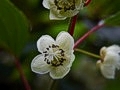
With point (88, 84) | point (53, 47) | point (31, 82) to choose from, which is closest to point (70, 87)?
point (31, 82)

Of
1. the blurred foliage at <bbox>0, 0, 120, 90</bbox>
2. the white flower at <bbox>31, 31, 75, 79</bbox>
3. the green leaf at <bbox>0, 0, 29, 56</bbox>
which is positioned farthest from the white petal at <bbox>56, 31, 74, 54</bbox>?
the blurred foliage at <bbox>0, 0, 120, 90</bbox>

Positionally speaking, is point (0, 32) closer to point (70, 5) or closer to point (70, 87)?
point (70, 5)

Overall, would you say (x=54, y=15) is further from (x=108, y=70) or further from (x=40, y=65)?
(x=108, y=70)

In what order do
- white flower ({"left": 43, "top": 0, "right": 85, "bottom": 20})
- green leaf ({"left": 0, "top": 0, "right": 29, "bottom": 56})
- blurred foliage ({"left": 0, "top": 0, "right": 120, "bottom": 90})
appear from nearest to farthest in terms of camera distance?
white flower ({"left": 43, "top": 0, "right": 85, "bottom": 20}) < green leaf ({"left": 0, "top": 0, "right": 29, "bottom": 56}) < blurred foliage ({"left": 0, "top": 0, "right": 120, "bottom": 90})

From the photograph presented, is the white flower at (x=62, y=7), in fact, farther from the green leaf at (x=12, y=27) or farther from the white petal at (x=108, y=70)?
the white petal at (x=108, y=70)

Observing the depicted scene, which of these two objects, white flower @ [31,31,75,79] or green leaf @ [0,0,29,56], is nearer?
white flower @ [31,31,75,79]

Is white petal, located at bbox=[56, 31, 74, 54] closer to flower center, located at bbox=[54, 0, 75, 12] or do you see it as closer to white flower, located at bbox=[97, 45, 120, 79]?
flower center, located at bbox=[54, 0, 75, 12]

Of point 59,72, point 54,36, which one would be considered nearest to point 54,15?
point 59,72
